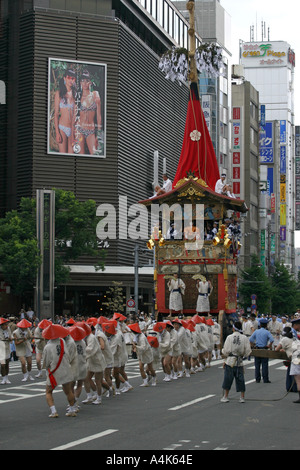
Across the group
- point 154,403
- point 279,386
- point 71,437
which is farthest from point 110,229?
point 71,437

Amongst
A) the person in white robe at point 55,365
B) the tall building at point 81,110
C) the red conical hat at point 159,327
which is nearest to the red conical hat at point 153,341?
the red conical hat at point 159,327

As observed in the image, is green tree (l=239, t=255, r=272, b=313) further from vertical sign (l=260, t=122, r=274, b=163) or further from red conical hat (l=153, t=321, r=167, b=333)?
red conical hat (l=153, t=321, r=167, b=333)

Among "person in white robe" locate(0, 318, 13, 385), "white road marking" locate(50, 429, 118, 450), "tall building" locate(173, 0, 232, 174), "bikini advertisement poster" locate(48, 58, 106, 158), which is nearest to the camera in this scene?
"white road marking" locate(50, 429, 118, 450)

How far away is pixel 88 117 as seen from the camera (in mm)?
55719

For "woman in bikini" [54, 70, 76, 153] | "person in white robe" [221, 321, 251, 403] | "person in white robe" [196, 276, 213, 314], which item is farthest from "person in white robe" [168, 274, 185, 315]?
"woman in bikini" [54, 70, 76, 153]

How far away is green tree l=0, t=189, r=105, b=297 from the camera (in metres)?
41.9

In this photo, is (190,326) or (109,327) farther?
(190,326)

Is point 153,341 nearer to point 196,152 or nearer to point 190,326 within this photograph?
point 190,326

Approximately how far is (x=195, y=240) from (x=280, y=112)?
108 meters

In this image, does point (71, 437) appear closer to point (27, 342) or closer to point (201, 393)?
point (201, 393)

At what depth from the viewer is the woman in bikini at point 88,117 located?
55.5 metres

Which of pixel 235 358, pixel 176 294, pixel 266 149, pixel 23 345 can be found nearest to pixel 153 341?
pixel 23 345

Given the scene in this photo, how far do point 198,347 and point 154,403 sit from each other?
816cm

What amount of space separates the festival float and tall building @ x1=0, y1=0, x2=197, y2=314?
21.9m
